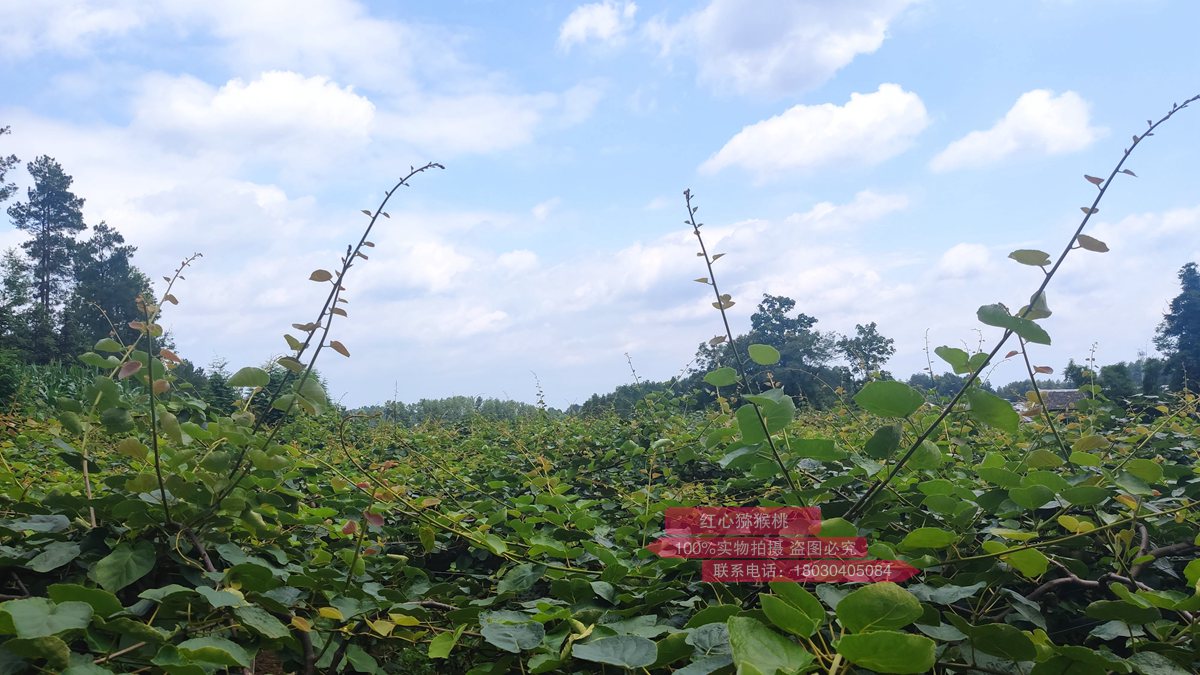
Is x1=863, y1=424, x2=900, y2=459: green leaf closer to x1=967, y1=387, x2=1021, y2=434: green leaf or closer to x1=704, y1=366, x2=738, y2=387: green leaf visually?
x1=967, y1=387, x2=1021, y2=434: green leaf

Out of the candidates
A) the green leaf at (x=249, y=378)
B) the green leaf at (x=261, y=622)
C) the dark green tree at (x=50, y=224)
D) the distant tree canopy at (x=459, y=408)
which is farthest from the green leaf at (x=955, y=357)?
the dark green tree at (x=50, y=224)

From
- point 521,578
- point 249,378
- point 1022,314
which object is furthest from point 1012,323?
point 249,378

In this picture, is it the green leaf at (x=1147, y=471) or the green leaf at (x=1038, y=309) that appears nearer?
the green leaf at (x=1038, y=309)

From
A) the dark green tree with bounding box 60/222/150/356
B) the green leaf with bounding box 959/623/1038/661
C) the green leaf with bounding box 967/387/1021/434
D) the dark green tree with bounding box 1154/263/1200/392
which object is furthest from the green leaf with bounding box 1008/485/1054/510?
the dark green tree with bounding box 60/222/150/356

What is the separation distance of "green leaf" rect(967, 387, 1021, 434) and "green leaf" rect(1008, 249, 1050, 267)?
0.26m

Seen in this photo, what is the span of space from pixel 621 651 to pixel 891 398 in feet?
2.21

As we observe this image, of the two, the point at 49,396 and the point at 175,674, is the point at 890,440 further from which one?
the point at 49,396

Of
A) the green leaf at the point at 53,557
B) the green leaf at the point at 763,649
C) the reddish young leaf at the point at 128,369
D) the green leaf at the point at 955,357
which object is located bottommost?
the green leaf at the point at 763,649

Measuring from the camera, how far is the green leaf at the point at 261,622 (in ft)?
4.00

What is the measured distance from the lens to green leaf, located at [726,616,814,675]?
2.70 ft

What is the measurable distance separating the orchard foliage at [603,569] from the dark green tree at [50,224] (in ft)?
120

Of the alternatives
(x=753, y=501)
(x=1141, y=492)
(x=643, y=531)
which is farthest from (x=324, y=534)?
(x=1141, y=492)

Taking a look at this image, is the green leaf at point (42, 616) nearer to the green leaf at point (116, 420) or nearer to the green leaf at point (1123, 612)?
the green leaf at point (116, 420)

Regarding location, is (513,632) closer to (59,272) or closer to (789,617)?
(789,617)
